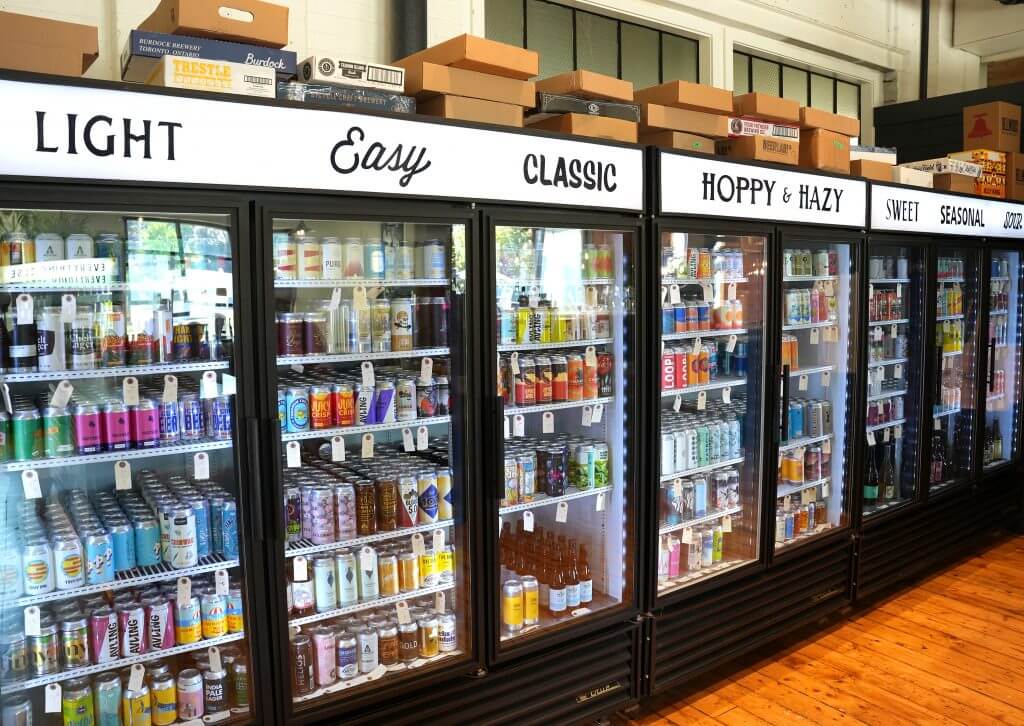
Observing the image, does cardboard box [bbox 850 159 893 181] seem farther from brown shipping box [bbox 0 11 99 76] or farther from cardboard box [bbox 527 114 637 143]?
brown shipping box [bbox 0 11 99 76]

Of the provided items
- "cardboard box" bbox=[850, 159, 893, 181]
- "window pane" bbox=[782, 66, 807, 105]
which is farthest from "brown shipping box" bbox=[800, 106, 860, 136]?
"window pane" bbox=[782, 66, 807, 105]

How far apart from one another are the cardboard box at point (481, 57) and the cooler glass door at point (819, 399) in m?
2.02

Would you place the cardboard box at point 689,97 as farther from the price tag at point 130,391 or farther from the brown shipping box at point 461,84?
the price tag at point 130,391

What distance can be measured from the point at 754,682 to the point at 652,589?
84 cm

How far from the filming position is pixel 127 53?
8.40 ft

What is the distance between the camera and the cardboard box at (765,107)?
3945 mm

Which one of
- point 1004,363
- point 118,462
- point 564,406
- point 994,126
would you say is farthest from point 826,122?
point 118,462

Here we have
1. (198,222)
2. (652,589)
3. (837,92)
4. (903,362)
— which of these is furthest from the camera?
(837,92)

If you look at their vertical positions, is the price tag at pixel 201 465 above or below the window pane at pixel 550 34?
below

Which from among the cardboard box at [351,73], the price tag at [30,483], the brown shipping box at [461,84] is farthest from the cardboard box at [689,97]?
the price tag at [30,483]

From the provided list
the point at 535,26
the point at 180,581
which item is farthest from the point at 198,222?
the point at 535,26

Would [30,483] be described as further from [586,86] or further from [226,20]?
[586,86]

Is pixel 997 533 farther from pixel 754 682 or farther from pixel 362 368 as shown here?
pixel 362 368

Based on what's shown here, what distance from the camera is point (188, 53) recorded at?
246 cm
